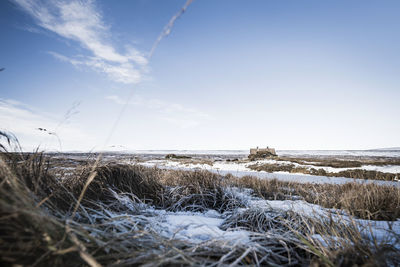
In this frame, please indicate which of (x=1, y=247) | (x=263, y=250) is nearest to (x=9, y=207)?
(x=1, y=247)

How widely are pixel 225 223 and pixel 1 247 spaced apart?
6.37ft

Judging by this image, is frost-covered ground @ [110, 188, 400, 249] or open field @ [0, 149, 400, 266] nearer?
open field @ [0, 149, 400, 266]

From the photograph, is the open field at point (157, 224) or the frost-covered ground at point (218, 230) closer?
the open field at point (157, 224)

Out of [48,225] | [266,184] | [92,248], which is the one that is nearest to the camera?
[48,225]

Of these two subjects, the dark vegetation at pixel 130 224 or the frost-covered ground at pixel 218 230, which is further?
the frost-covered ground at pixel 218 230

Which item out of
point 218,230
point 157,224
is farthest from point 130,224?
point 218,230

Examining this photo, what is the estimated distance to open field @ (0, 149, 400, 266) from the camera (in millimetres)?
810

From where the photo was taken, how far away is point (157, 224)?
1719 mm

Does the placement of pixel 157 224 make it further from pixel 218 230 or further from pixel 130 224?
pixel 218 230

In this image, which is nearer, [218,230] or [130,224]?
[130,224]

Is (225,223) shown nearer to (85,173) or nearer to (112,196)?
(112,196)

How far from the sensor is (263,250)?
4.32 ft

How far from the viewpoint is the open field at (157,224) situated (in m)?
0.81

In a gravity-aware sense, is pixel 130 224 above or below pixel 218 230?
above
